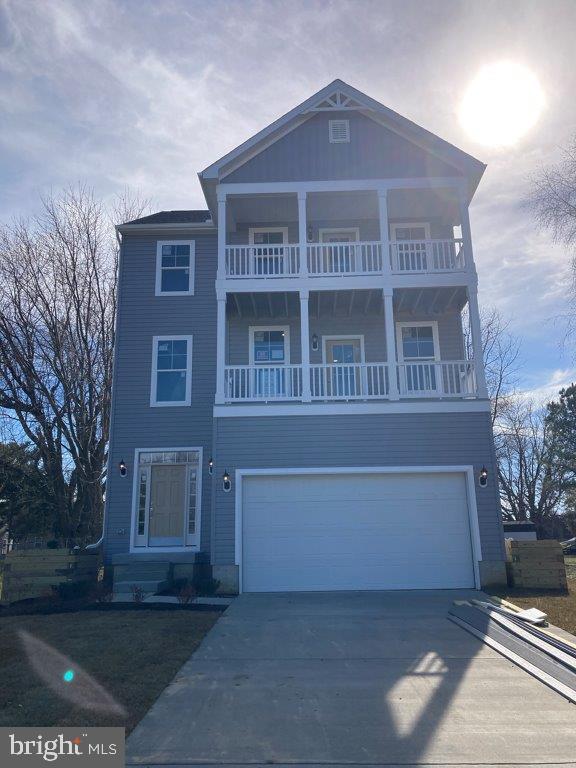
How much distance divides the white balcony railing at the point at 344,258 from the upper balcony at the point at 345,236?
24 mm

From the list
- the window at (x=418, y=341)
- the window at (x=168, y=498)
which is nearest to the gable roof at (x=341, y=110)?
the window at (x=418, y=341)

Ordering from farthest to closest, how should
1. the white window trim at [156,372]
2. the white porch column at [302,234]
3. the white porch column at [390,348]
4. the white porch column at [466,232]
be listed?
the white window trim at [156,372]
the white porch column at [302,234]
the white porch column at [466,232]
the white porch column at [390,348]

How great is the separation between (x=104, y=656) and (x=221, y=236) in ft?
30.0

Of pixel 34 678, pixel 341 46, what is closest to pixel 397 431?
pixel 341 46

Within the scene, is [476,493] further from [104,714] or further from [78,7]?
[78,7]

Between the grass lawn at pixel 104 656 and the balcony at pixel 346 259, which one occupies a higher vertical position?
the balcony at pixel 346 259

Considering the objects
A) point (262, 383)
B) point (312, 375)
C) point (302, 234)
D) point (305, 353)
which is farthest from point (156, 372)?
point (302, 234)

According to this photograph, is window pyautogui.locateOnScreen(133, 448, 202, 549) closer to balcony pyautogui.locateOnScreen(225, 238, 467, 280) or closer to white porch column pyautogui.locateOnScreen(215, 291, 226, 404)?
white porch column pyautogui.locateOnScreen(215, 291, 226, 404)

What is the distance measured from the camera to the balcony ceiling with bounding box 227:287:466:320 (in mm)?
12961

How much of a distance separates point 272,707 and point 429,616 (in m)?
4.38

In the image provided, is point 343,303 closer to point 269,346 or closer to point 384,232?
point 384,232

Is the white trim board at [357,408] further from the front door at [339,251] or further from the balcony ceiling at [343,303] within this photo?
the front door at [339,251]

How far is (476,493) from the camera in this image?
11.1 m

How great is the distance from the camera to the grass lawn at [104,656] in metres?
4.60
